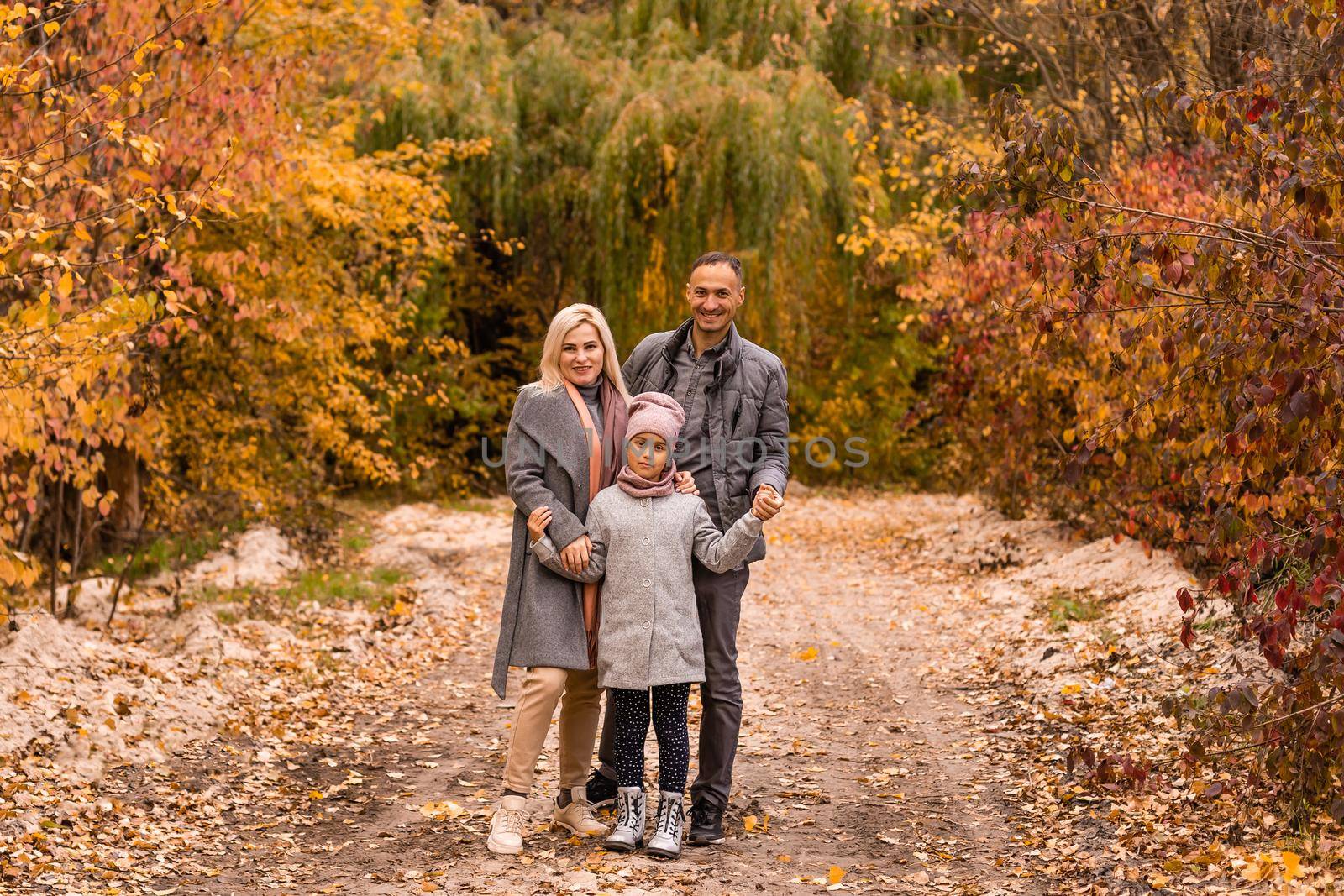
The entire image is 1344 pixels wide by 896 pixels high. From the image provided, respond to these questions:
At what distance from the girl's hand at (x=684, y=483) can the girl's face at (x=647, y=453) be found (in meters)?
0.12

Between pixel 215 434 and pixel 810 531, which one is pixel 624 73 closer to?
pixel 810 531

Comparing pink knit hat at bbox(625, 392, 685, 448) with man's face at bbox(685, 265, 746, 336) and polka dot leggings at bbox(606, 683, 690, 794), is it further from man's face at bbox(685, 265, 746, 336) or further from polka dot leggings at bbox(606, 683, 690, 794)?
polka dot leggings at bbox(606, 683, 690, 794)

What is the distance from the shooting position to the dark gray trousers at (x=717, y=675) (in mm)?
4262

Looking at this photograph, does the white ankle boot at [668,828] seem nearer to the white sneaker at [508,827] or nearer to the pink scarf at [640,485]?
the white sneaker at [508,827]

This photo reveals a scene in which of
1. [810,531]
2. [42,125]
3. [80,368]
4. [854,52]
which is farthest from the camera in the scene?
[854,52]

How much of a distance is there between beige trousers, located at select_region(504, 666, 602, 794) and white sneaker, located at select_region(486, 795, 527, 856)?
49 millimetres

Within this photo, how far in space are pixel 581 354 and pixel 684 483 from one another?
1.83 ft

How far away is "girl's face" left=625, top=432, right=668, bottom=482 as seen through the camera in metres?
4.11

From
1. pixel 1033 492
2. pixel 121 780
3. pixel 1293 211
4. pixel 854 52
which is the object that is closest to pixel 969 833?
pixel 1293 211

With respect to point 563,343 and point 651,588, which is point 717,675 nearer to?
point 651,588

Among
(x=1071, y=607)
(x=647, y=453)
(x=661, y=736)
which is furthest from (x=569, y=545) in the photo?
(x=1071, y=607)

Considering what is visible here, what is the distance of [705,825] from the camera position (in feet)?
14.1

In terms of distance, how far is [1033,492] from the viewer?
37.2ft

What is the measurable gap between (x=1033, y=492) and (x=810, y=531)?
2906mm
